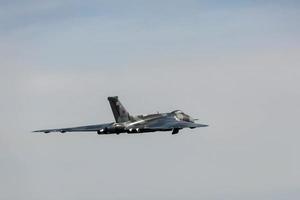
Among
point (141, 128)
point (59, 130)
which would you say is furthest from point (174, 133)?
point (59, 130)

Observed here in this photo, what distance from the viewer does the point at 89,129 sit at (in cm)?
14025

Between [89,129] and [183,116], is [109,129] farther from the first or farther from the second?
[183,116]

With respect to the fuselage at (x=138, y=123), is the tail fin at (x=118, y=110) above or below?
above

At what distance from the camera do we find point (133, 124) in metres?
144

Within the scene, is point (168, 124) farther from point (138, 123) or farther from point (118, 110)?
point (118, 110)

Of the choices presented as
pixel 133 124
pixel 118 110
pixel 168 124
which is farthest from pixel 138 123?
pixel 168 124

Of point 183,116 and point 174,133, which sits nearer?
point 174,133

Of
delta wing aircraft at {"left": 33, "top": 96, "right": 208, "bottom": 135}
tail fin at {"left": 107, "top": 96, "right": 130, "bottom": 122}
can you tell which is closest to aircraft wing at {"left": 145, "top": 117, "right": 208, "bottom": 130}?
delta wing aircraft at {"left": 33, "top": 96, "right": 208, "bottom": 135}

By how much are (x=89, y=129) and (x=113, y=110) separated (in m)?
8.99

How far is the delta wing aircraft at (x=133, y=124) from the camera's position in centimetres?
13924

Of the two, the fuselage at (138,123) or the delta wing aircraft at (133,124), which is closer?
the delta wing aircraft at (133,124)

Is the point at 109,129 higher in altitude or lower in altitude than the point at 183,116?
lower

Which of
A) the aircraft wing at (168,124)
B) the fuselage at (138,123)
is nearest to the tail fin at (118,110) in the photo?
the fuselage at (138,123)

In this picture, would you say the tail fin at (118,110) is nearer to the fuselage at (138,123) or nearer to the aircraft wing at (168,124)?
the fuselage at (138,123)
